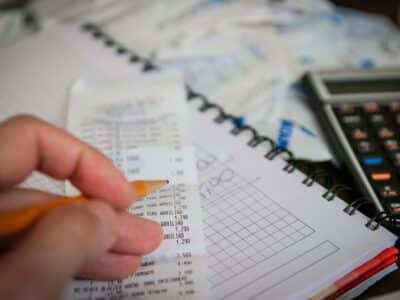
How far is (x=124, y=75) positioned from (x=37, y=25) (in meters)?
0.21

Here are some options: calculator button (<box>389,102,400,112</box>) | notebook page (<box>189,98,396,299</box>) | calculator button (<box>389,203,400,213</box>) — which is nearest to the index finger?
notebook page (<box>189,98,396,299</box>)

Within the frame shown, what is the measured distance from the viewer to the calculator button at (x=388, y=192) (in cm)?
45

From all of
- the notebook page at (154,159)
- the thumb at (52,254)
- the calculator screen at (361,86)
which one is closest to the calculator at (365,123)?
the calculator screen at (361,86)

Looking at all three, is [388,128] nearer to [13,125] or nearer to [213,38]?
[213,38]

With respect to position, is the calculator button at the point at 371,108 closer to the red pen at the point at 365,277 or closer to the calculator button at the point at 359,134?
the calculator button at the point at 359,134

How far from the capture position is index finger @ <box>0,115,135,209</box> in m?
0.32

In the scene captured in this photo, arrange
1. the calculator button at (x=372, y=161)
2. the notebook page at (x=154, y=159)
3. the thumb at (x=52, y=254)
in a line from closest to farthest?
1. the thumb at (x=52, y=254)
2. the notebook page at (x=154, y=159)
3. the calculator button at (x=372, y=161)

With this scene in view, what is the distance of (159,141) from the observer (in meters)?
0.50

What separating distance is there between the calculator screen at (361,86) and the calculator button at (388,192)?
0.15 m

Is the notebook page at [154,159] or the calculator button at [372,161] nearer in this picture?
the notebook page at [154,159]

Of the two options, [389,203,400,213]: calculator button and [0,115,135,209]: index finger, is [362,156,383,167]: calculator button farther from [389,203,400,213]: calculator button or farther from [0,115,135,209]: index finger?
[0,115,135,209]: index finger

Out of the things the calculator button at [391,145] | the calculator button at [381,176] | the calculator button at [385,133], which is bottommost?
the calculator button at [381,176]

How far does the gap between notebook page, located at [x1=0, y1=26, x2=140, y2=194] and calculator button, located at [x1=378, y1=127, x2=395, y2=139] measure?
0.30 meters

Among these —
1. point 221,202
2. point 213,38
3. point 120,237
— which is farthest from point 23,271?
point 213,38
